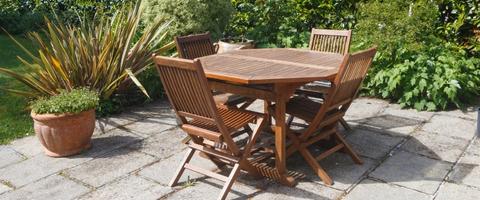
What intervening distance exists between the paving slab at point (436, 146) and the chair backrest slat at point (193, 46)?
2016 millimetres

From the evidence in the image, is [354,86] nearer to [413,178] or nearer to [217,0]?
[413,178]

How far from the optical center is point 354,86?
10.9 ft

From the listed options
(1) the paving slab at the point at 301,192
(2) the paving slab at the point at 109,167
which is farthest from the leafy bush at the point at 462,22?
(2) the paving slab at the point at 109,167

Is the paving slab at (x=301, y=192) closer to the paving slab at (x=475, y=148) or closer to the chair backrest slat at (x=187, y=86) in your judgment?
the chair backrest slat at (x=187, y=86)

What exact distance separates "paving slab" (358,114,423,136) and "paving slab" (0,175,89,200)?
108 inches

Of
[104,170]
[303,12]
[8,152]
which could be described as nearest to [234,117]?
[104,170]

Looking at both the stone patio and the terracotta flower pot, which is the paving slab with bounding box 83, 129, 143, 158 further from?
the terracotta flower pot

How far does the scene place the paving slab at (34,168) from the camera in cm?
348

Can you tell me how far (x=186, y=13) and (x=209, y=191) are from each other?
352 cm

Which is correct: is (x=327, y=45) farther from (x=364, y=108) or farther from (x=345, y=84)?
(x=345, y=84)

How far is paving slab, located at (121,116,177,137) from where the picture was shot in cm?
446

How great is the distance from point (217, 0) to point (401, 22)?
2523 millimetres

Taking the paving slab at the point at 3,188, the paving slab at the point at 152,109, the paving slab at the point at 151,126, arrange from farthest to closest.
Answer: the paving slab at the point at 152,109
the paving slab at the point at 151,126
the paving slab at the point at 3,188

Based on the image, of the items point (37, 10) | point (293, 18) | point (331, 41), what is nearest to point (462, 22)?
point (331, 41)
